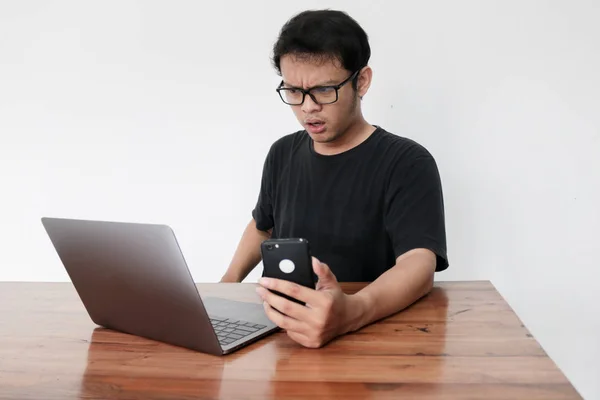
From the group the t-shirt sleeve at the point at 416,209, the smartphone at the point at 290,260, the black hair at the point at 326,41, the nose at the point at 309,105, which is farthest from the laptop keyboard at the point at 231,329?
the black hair at the point at 326,41

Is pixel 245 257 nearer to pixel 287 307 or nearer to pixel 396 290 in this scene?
pixel 396 290

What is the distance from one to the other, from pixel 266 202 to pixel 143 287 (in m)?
0.94

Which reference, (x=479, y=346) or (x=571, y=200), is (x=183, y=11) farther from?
(x=479, y=346)

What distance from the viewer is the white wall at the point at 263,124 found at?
7.22 ft

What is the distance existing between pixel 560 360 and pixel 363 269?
1035mm

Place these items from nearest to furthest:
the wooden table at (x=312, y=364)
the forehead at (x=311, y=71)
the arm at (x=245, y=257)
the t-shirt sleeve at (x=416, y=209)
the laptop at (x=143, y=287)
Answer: the wooden table at (x=312, y=364) < the laptop at (x=143, y=287) < the t-shirt sleeve at (x=416, y=209) < the forehead at (x=311, y=71) < the arm at (x=245, y=257)

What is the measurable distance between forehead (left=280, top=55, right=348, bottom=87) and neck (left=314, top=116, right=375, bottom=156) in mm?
200

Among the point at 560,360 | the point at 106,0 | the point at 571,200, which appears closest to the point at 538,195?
the point at 571,200

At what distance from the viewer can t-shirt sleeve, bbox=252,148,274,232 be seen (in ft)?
6.37

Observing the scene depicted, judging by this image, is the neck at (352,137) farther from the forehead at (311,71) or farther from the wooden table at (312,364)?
the wooden table at (312,364)

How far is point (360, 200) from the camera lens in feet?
5.58

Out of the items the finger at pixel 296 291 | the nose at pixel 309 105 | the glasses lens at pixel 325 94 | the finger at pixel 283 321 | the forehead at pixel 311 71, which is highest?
the forehead at pixel 311 71

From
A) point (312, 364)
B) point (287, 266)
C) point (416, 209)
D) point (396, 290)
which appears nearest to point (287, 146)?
point (416, 209)

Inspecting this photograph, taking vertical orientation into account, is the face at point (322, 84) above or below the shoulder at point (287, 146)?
above
